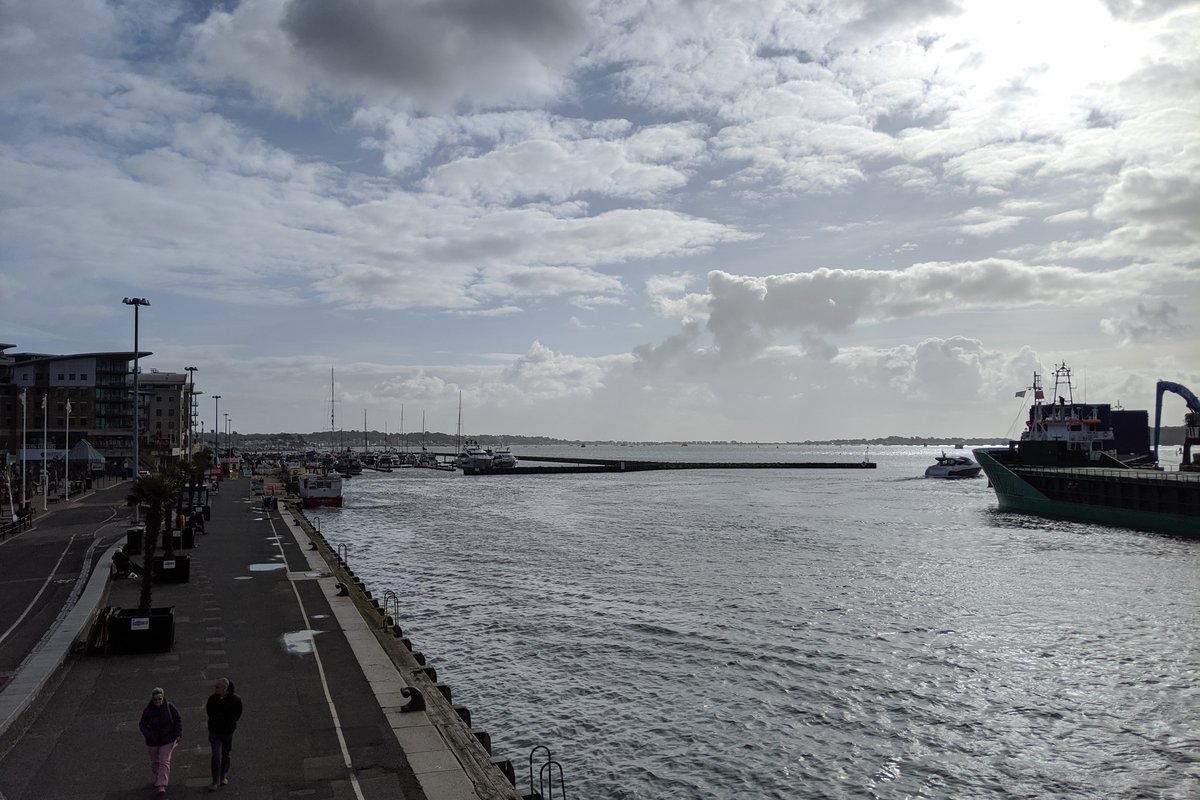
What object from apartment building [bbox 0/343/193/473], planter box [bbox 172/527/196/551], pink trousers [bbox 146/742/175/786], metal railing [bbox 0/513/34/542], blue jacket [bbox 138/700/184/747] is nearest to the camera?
blue jacket [bbox 138/700/184/747]

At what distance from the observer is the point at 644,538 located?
71.8 m

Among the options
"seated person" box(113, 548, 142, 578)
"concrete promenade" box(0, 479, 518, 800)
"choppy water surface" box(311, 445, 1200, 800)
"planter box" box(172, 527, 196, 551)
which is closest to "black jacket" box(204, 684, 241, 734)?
"concrete promenade" box(0, 479, 518, 800)

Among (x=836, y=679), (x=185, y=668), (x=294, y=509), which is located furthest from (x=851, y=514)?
(x=185, y=668)

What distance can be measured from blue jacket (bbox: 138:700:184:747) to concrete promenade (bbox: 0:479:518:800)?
111 cm

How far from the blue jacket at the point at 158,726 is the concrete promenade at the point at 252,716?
43.6 inches

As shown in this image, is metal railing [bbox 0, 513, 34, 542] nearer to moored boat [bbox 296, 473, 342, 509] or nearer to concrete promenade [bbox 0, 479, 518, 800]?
concrete promenade [bbox 0, 479, 518, 800]

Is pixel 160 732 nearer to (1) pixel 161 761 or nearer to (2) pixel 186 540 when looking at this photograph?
(1) pixel 161 761

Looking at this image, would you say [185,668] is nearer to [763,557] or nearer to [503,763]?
[503,763]

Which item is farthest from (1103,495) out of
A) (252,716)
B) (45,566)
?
(45,566)

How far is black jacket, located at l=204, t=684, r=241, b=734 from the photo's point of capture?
14992mm

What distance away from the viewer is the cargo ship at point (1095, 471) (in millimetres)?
78000

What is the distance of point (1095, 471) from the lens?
95.6 metres

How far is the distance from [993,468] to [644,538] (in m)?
55.5

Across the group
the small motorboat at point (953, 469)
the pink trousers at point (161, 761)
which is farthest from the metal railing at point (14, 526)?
the small motorboat at point (953, 469)
